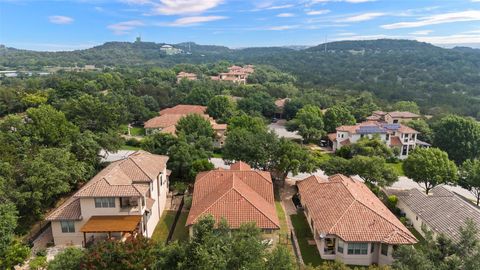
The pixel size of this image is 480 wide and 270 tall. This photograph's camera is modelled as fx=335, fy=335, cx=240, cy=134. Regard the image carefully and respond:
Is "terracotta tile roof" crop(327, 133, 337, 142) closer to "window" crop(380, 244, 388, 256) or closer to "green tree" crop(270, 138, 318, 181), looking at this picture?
"green tree" crop(270, 138, 318, 181)

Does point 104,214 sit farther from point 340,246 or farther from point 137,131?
point 137,131

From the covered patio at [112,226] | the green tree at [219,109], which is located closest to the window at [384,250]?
the covered patio at [112,226]

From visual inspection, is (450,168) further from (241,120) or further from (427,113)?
(427,113)

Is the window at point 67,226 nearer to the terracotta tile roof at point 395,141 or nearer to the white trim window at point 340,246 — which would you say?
the white trim window at point 340,246

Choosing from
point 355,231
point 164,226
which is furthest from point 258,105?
point 355,231

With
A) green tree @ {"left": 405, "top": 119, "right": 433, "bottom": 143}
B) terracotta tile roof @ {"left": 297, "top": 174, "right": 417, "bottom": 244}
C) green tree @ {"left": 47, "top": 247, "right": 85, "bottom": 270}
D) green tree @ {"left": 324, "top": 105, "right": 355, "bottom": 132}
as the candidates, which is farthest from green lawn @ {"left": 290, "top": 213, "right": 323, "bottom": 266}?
green tree @ {"left": 405, "top": 119, "right": 433, "bottom": 143}

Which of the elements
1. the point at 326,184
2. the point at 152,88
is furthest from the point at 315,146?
the point at 152,88
